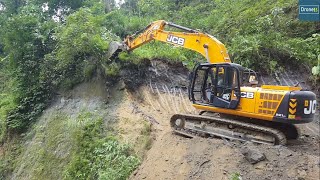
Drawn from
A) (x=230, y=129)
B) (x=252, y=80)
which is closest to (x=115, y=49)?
(x=252, y=80)

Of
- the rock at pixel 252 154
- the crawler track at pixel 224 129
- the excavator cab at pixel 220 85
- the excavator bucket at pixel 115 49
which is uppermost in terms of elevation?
the excavator bucket at pixel 115 49

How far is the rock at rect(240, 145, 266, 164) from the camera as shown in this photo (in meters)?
7.39

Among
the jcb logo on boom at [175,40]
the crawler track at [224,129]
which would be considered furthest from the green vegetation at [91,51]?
the jcb logo on boom at [175,40]

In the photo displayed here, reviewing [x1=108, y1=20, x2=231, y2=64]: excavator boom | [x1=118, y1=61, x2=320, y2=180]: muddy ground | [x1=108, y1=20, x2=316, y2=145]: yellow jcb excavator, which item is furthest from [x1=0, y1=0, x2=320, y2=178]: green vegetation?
[x1=108, y1=20, x2=316, y2=145]: yellow jcb excavator

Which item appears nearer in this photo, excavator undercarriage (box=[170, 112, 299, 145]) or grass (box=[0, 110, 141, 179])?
excavator undercarriage (box=[170, 112, 299, 145])

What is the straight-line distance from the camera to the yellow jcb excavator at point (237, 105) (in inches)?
306

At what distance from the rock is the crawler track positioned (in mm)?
506

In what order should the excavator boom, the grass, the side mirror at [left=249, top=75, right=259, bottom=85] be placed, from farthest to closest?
the excavator boom, the grass, the side mirror at [left=249, top=75, right=259, bottom=85]

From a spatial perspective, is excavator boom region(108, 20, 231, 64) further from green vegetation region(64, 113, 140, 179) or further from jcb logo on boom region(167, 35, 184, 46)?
green vegetation region(64, 113, 140, 179)

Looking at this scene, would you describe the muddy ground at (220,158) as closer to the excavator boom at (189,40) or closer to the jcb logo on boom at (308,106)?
the jcb logo on boom at (308,106)

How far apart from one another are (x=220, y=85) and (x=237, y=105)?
0.72 m

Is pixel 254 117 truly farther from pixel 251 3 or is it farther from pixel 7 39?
pixel 7 39

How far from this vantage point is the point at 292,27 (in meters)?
12.4

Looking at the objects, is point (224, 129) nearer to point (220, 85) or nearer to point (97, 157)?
point (220, 85)
